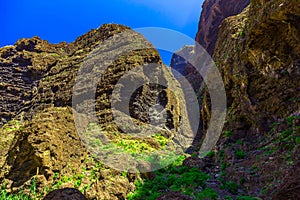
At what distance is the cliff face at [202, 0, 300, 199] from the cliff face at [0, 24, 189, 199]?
5038 mm

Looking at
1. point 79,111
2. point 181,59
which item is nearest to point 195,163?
point 79,111

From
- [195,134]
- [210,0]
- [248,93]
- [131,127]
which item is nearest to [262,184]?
[248,93]

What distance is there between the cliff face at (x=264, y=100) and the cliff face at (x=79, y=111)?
504 centimetres

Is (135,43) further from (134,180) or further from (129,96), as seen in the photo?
(134,180)

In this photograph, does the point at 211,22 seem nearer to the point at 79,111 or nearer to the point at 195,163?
the point at 79,111

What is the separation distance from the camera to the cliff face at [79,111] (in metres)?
13.0

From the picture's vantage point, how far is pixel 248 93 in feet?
58.0

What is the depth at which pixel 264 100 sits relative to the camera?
1655 cm

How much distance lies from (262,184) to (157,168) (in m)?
5.80

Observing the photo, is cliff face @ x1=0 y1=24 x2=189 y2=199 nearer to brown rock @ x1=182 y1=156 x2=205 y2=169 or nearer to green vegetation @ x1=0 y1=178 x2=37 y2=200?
green vegetation @ x1=0 y1=178 x2=37 y2=200

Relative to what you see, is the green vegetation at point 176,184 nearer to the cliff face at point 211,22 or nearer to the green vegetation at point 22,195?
the green vegetation at point 22,195

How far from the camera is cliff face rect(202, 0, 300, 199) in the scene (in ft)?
40.3

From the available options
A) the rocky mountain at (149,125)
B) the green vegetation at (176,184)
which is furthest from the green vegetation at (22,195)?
the green vegetation at (176,184)

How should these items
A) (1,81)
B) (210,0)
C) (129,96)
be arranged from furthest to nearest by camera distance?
(210,0)
(1,81)
(129,96)
